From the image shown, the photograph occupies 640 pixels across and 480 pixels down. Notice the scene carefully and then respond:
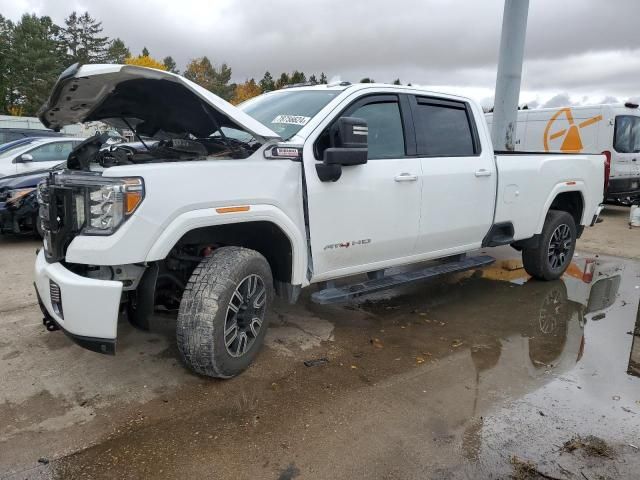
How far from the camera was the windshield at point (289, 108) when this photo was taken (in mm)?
3970

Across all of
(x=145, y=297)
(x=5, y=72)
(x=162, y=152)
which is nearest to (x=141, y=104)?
(x=162, y=152)

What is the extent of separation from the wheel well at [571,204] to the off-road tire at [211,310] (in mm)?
4488

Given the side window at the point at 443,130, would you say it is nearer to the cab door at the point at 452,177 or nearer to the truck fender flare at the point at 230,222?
the cab door at the point at 452,177

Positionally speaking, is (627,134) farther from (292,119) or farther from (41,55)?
(41,55)

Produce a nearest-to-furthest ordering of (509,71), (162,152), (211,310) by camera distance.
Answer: (211,310) < (162,152) < (509,71)

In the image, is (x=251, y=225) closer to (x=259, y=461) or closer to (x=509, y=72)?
(x=259, y=461)

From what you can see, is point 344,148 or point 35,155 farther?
point 35,155

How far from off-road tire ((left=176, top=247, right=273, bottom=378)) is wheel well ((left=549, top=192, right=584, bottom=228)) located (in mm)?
4488

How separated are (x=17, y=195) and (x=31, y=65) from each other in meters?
55.5

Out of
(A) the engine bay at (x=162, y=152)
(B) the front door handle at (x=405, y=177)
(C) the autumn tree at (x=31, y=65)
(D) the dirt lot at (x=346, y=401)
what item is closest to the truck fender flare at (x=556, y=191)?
(D) the dirt lot at (x=346, y=401)

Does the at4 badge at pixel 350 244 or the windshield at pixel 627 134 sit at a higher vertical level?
the windshield at pixel 627 134

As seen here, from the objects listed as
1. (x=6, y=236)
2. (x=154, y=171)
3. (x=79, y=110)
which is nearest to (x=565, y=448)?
(x=154, y=171)

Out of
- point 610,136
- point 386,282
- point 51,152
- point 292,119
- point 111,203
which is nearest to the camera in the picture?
point 111,203

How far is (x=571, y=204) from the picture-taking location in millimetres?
6516
